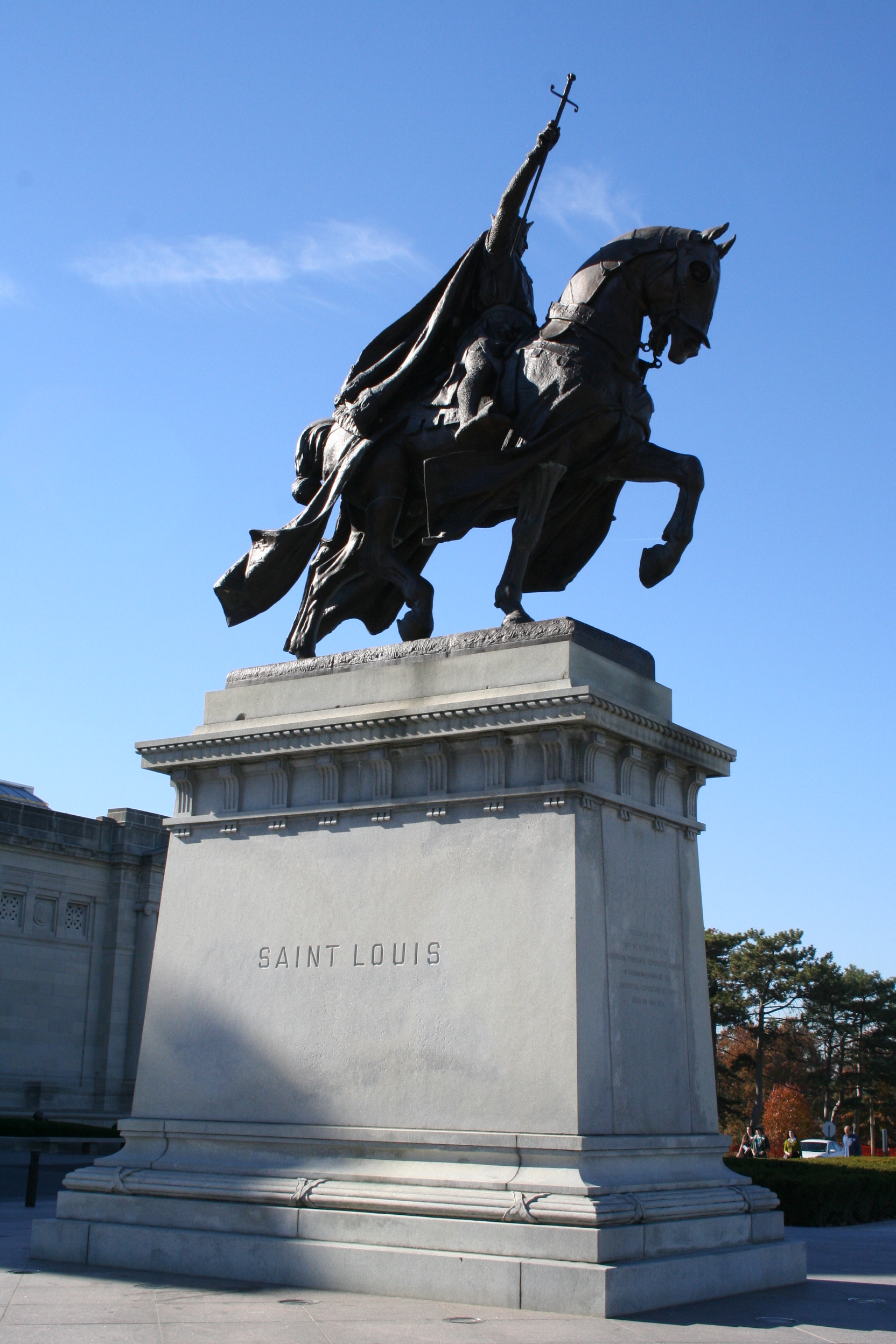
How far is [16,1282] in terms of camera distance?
10.4 meters

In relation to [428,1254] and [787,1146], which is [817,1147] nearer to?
[787,1146]

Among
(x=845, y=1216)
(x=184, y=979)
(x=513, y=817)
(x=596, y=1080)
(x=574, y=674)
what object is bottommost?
(x=845, y=1216)

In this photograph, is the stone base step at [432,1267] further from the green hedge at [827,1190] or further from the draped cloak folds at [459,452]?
the green hedge at [827,1190]

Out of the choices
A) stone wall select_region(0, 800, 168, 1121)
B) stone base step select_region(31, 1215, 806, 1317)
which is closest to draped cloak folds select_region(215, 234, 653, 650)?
stone base step select_region(31, 1215, 806, 1317)

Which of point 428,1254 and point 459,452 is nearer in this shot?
point 428,1254

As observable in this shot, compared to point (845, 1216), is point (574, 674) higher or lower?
higher

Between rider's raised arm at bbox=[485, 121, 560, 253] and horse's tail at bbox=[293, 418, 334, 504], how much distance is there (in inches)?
104

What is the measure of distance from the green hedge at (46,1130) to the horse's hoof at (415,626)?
2492 centimetres

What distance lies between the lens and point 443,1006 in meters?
10.9

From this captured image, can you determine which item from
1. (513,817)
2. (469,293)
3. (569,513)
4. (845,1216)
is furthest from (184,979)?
(845,1216)

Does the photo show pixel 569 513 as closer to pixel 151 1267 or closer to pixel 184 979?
pixel 184 979

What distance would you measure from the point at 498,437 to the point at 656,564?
6.48 ft

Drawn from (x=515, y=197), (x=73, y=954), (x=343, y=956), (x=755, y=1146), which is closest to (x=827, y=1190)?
(x=343, y=956)

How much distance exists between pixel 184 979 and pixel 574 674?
4782 mm
